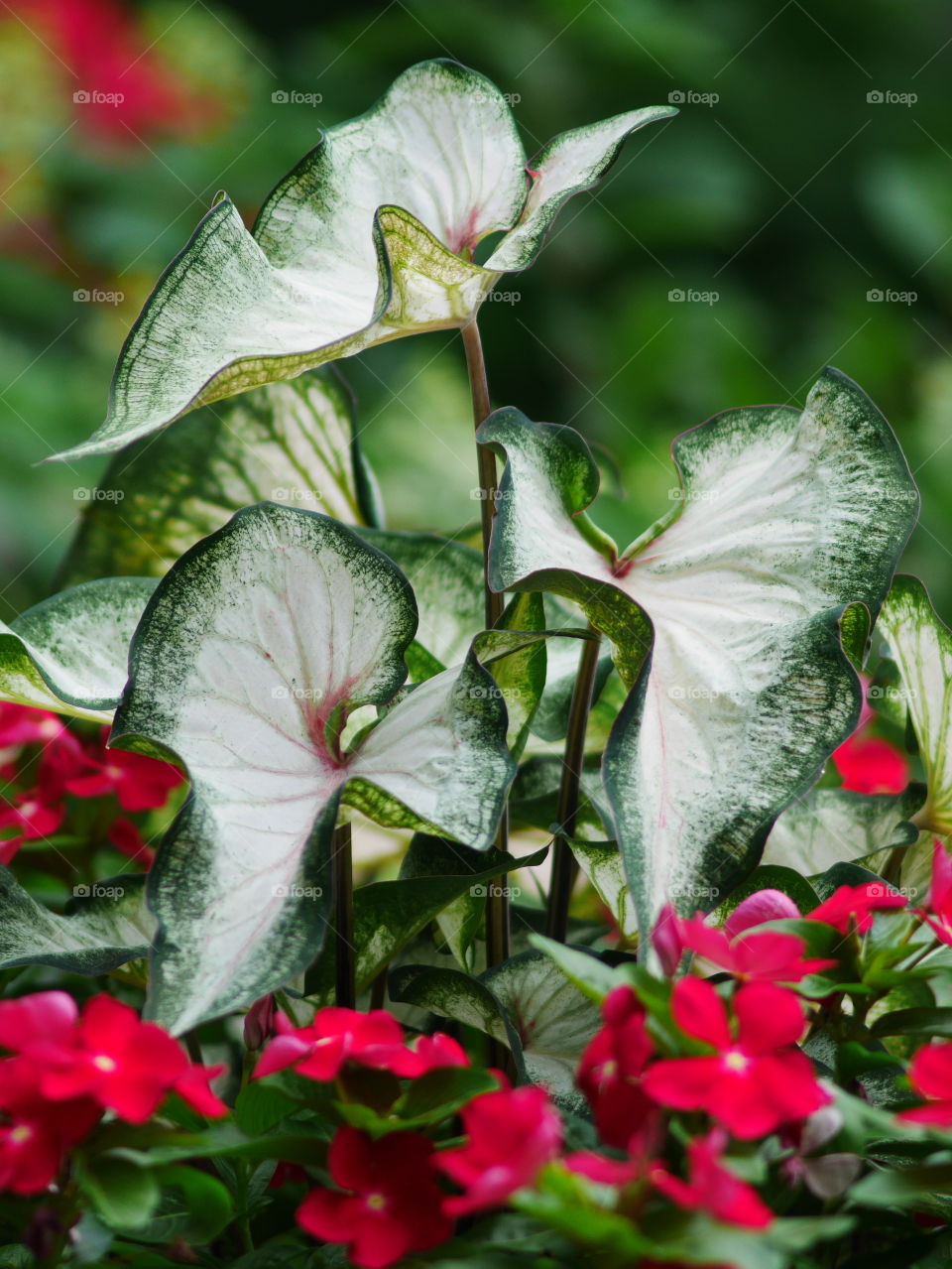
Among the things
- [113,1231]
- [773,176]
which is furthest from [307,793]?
[773,176]

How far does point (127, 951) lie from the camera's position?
1.34 ft

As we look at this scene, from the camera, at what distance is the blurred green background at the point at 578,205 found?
5.81ft

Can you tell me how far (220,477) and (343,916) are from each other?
25 centimetres

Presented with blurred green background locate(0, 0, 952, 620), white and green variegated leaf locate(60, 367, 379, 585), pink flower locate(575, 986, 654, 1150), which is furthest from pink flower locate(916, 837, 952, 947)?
blurred green background locate(0, 0, 952, 620)

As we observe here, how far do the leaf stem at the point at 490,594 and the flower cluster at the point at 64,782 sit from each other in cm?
16

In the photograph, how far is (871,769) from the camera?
0.65 meters

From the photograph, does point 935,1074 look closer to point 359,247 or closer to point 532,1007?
point 532,1007

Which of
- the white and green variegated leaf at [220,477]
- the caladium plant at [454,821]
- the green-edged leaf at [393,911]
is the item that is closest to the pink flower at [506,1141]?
the caladium plant at [454,821]

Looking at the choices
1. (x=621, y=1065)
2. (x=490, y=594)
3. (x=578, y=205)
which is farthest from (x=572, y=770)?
(x=578, y=205)

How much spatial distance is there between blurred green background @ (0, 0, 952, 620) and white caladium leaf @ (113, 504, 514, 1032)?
1.18 metres

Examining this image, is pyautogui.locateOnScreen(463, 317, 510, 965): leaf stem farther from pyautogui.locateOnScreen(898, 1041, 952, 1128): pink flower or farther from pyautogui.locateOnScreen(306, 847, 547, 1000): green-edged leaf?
pyautogui.locateOnScreen(898, 1041, 952, 1128): pink flower

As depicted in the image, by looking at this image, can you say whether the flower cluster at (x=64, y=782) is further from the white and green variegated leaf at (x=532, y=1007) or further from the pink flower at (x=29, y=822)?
the white and green variegated leaf at (x=532, y=1007)

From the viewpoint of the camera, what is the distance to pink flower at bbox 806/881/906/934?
361 mm

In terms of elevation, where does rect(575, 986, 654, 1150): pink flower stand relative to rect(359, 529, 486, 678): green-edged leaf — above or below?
below
